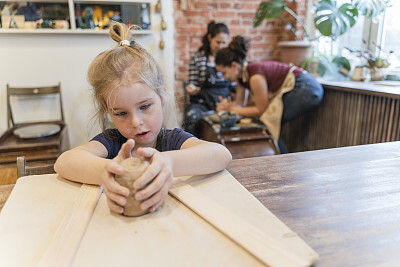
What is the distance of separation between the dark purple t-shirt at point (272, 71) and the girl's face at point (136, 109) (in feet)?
5.43

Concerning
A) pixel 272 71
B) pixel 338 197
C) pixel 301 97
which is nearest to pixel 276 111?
pixel 301 97

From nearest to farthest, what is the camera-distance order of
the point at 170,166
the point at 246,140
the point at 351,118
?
the point at 170,166 → the point at 246,140 → the point at 351,118

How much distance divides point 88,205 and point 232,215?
290 millimetres

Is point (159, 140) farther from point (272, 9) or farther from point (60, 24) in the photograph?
point (272, 9)

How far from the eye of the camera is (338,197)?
0.67 metres

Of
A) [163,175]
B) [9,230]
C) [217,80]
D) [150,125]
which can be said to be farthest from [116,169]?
[217,80]

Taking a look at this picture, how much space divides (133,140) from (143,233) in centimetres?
18

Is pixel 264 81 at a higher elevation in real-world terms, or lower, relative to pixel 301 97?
higher

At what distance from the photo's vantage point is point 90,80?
0.94 m

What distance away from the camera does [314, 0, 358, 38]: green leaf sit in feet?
8.19

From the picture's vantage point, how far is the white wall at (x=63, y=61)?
8.51 feet

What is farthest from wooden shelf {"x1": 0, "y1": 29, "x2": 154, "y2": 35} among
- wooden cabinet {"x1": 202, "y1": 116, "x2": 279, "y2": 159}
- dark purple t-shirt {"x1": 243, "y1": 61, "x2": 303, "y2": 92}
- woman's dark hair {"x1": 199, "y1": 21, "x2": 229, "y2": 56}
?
wooden cabinet {"x1": 202, "y1": 116, "x2": 279, "y2": 159}

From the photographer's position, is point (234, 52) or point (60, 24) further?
point (60, 24)

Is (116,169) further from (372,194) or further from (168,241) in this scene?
(372,194)
